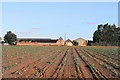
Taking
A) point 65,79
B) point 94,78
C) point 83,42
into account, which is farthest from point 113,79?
point 83,42

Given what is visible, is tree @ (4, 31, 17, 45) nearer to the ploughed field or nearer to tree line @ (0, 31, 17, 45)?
tree line @ (0, 31, 17, 45)

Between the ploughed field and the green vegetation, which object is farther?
the green vegetation

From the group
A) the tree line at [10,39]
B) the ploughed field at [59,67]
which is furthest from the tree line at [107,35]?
the ploughed field at [59,67]

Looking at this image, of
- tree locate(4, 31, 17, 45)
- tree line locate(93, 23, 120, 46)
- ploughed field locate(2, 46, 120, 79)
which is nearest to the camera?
ploughed field locate(2, 46, 120, 79)

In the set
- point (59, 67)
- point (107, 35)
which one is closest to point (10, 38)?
point (107, 35)

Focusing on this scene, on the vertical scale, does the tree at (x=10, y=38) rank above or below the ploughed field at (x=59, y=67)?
above

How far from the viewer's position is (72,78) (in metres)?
10.1

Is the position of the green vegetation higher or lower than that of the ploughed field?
higher

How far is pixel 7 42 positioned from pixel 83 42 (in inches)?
1835

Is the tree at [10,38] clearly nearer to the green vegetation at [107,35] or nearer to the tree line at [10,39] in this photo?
the tree line at [10,39]

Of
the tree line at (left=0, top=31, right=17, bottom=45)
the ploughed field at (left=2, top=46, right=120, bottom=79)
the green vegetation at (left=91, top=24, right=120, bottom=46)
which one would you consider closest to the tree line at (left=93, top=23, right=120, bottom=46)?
the green vegetation at (left=91, top=24, right=120, bottom=46)

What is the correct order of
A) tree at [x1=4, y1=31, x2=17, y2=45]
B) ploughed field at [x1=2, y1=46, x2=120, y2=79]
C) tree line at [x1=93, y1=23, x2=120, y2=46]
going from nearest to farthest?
ploughed field at [x1=2, y1=46, x2=120, y2=79] < tree line at [x1=93, y1=23, x2=120, y2=46] < tree at [x1=4, y1=31, x2=17, y2=45]

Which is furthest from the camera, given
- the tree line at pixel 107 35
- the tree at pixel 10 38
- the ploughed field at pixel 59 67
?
A: the tree at pixel 10 38

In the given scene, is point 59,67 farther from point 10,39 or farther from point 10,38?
point 10,39
